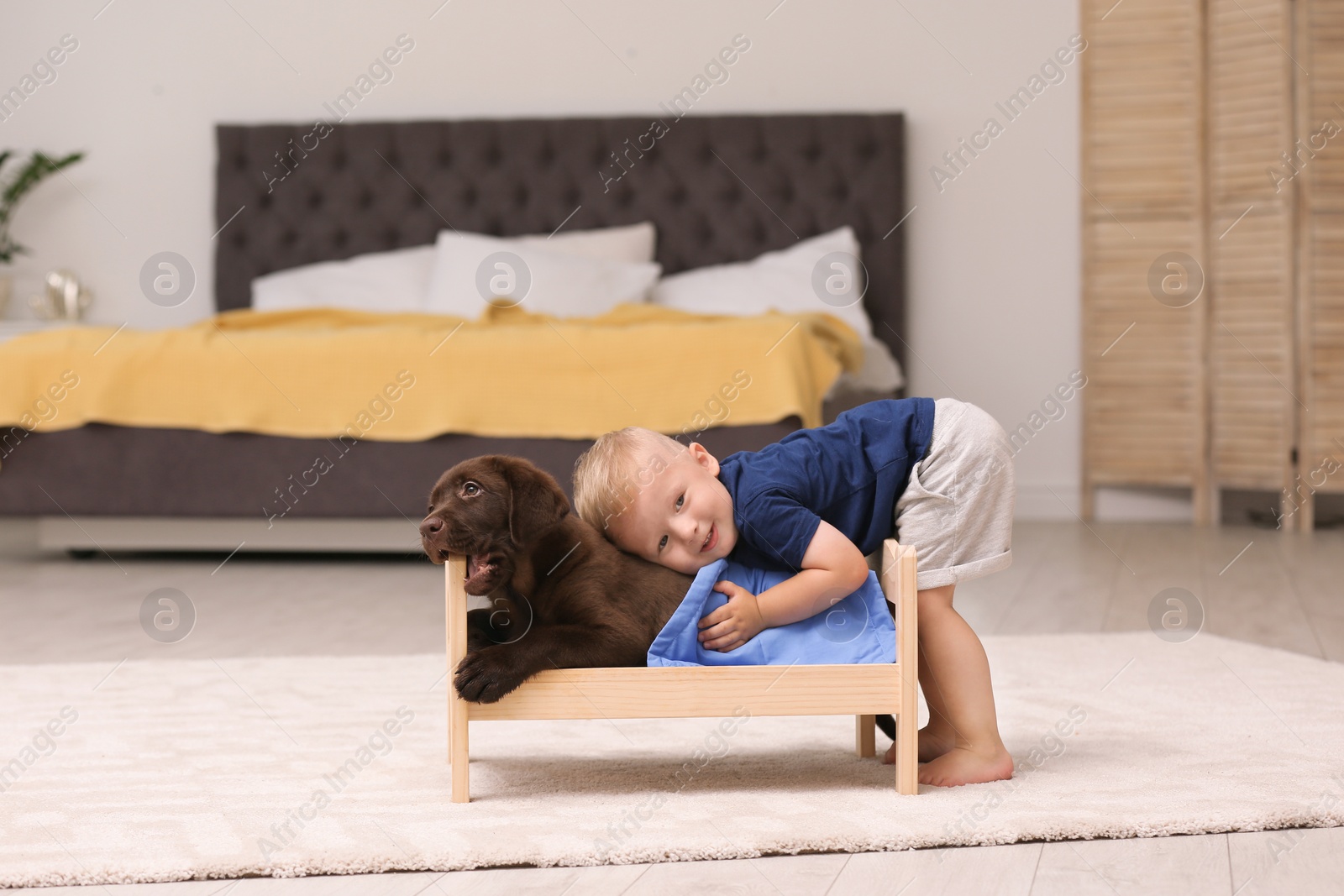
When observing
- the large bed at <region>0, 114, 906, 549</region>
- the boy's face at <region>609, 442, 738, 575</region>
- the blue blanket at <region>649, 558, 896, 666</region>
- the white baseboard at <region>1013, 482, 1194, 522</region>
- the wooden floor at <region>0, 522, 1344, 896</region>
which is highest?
the large bed at <region>0, 114, 906, 549</region>

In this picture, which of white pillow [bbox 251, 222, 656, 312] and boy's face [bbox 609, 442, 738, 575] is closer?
boy's face [bbox 609, 442, 738, 575]

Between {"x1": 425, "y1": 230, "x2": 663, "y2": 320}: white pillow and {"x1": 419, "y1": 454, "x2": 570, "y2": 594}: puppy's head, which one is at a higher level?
{"x1": 425, "y1": 230, "x2": 663, "y2": 320}: white pillow

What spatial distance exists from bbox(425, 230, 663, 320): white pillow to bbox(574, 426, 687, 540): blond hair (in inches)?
96.8

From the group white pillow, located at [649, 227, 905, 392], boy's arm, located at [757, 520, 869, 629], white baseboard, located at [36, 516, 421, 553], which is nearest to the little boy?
boy's arm, located at [757, 520, 869, 629]

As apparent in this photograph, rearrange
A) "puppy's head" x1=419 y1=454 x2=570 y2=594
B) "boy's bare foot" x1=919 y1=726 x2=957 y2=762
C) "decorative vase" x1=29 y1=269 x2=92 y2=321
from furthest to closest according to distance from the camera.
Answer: "decorative vase" x1=29 y1=269 x2=92 y2=321 < "boy's bare foot" x1=919 y1=726 x2=957 y2=762 < "puppy's head" x1=419 y1=454 x2=570 y2=594

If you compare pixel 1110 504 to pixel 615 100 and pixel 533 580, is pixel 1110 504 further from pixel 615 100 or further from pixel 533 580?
pixel 533 580

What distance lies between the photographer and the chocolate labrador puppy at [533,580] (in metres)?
1.16

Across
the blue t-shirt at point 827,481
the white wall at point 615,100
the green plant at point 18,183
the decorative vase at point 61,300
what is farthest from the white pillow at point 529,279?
the blue t-shirt at point 827,481

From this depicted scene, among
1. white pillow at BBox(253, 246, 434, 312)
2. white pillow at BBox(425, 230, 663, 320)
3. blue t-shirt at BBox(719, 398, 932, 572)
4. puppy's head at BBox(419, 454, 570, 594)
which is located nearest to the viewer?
puppy's head at BBox(419, 454, 570, 594)

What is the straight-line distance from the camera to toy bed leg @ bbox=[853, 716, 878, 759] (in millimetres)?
1409

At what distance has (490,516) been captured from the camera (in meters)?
1.16

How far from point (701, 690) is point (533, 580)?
0.20 meters

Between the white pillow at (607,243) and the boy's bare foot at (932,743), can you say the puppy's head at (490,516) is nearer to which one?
the boy's bare foot at (932,743)

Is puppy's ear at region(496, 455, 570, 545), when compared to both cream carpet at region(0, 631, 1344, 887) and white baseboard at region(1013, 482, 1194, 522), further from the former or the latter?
white baseboard at region(1013, 482, 1194, 522)
